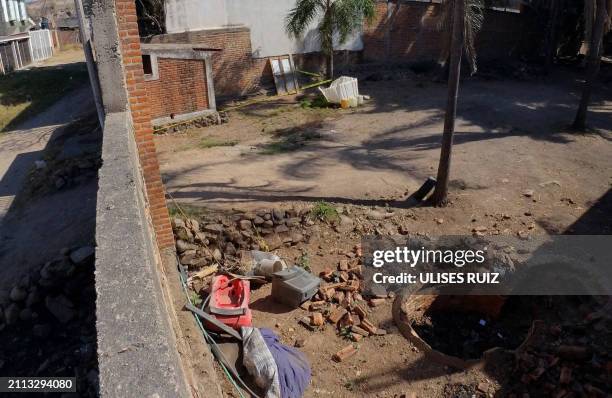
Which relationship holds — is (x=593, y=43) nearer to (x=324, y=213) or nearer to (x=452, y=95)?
(x=452, y=95)

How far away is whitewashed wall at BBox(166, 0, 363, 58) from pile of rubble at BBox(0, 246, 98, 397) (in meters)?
12.7

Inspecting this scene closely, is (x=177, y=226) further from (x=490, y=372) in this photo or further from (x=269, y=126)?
(x=269, y=126)

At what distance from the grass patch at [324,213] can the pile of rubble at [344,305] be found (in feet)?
3.65

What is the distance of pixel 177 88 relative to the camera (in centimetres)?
1500

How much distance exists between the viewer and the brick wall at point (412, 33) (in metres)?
21.6

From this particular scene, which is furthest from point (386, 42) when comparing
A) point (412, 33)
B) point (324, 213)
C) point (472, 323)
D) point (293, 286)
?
point (293, 286)

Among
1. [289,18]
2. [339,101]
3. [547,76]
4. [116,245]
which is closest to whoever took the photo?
[116,245]

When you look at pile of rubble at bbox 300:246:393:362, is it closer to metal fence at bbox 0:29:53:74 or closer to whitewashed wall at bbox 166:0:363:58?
whitewashed wall at bbox 166:0:363:58

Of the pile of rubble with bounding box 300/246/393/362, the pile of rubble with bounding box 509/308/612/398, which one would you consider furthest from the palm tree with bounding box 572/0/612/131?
the pile of rubble with bounding box 300/246/393/362

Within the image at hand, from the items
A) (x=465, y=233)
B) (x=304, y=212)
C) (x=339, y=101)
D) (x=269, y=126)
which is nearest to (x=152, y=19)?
(x=269, y=126)

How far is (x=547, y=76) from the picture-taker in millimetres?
20969

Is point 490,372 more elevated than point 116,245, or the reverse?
point 116,245

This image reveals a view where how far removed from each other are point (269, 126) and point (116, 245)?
41.7ft

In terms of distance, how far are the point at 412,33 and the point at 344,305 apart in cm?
1841
